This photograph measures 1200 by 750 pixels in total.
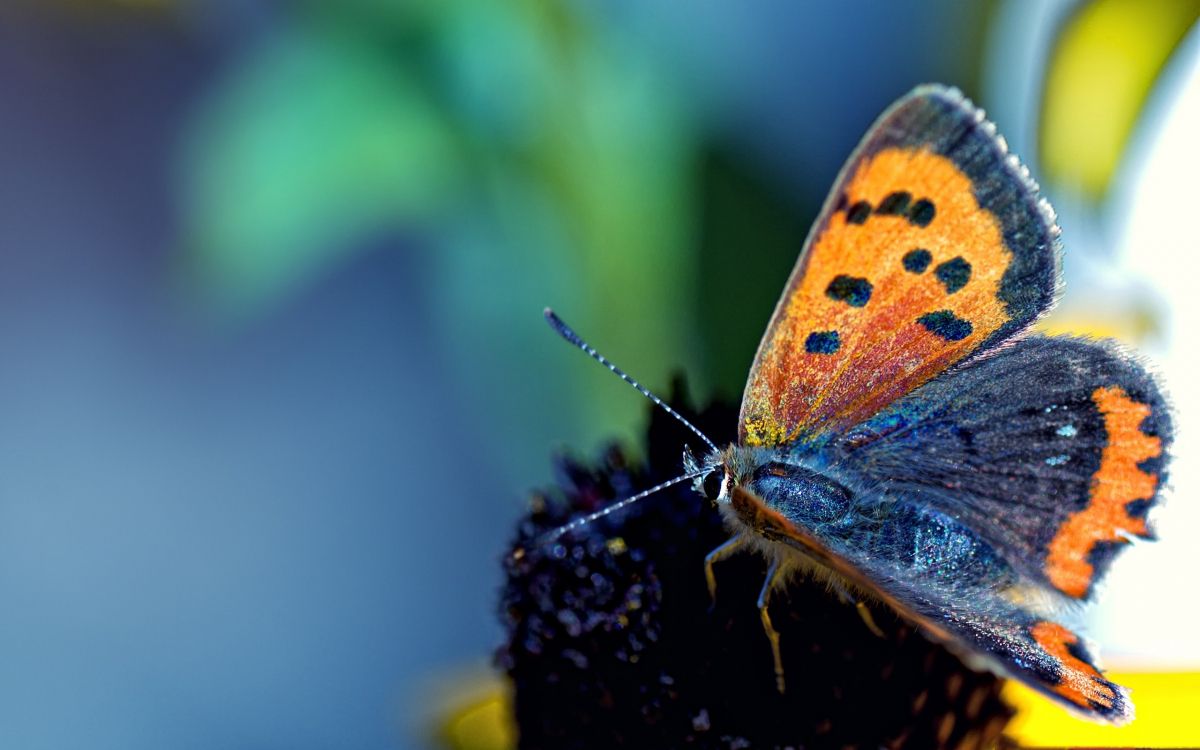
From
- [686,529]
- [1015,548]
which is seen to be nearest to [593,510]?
[686,529]

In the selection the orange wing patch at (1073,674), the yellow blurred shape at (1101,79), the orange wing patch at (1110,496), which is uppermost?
the yellow blurred shape at (1101,79)

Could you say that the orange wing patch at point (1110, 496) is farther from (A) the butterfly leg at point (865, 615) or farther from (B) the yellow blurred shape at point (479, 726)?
(B) the yellow blurred shape at point (479, 726)

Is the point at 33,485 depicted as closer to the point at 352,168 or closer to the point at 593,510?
the point at 352,168

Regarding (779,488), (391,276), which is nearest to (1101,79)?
(779,488)

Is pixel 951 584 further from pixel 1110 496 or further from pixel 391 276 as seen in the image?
pixel 391 276

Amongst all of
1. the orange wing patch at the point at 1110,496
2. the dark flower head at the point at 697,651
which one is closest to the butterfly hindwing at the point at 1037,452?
the orange wing patch at the point at 1110,496

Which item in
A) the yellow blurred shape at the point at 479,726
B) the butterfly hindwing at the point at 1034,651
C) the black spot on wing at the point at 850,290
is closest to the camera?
the butterfly hindwing at the point at 1034,651
